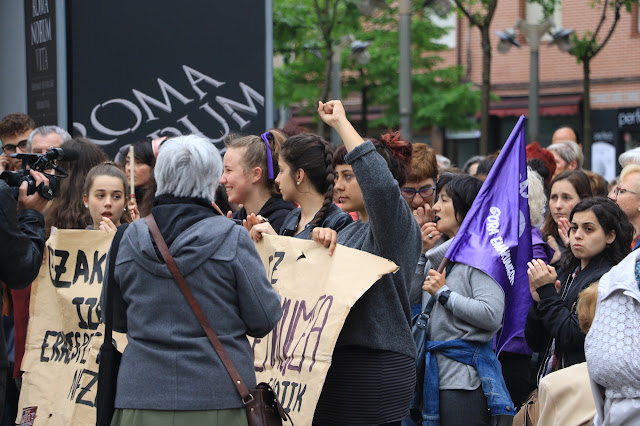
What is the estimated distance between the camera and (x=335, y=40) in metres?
18.2

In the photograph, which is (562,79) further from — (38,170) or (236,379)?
(236,379)

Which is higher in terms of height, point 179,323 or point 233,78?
point 233,78

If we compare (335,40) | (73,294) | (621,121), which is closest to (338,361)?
(73,294)

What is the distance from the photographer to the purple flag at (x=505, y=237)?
16.1 ft

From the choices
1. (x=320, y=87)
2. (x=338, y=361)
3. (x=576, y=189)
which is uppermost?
(x=320, y=87)

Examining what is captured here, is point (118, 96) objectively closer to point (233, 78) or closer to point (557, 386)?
point (233, 78)

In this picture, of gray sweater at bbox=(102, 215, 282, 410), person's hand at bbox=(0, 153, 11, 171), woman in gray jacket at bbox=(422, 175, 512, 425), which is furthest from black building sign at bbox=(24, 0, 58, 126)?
gray sweater at bbox=(102, 215, 282, 410)

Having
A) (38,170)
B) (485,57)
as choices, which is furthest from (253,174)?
(485,57)

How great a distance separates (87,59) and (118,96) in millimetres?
388

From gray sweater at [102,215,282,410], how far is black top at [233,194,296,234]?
1.59 meters

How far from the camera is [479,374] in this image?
4648 millimetres

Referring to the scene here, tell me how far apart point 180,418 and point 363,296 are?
1.08 meters

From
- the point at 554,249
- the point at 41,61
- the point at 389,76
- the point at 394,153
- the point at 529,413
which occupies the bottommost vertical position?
the point at 529,413

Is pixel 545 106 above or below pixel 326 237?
above
